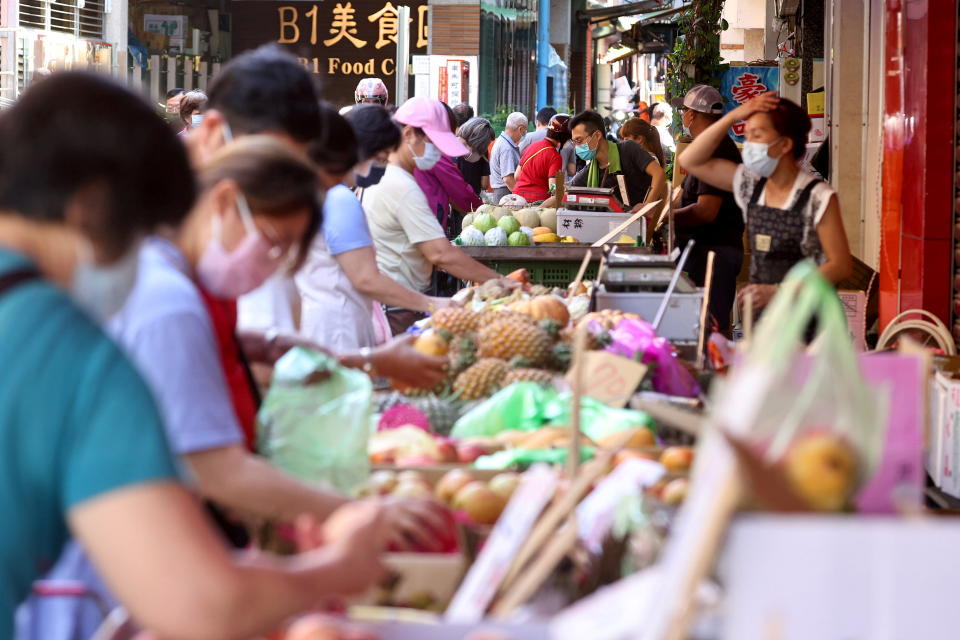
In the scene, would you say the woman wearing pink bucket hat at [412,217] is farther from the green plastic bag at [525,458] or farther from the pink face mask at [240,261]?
the pink face mask at [240,261]

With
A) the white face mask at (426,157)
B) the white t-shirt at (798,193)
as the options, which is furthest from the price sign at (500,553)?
the white face mask at (426,157)

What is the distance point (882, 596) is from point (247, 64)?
2.50m

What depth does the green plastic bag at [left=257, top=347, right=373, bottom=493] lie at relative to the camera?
306 cm

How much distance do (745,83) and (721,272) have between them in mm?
8014

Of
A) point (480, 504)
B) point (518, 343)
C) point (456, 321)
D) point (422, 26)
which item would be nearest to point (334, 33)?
point (422, 26)

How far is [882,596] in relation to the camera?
1.53 meters

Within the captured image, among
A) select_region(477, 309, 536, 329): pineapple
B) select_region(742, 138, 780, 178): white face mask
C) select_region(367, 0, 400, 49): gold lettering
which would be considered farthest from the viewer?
select_region(367, 0, 400, 49): gold lettering

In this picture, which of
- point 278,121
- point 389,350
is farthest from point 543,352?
point 278,121

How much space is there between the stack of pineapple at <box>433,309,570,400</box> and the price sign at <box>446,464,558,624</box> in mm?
2448

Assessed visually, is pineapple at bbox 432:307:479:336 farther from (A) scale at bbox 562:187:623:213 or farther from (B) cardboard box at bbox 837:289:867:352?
(A) scale at bbox 562:187:623:213

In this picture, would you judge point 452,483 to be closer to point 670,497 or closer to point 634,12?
point 670,497

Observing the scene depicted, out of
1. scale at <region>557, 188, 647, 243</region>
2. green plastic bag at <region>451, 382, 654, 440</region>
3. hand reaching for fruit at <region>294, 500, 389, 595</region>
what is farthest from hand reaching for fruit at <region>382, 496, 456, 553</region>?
scale at <region>557, 188, 647, 243</region>

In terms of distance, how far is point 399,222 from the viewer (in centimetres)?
679

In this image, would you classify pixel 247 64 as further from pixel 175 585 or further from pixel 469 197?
pixel 469 197
